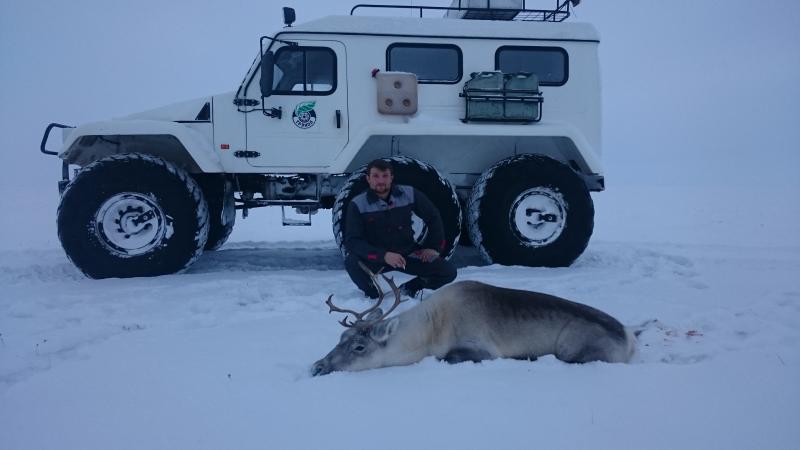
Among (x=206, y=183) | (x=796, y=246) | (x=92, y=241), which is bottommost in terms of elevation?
(x=796, y=246)

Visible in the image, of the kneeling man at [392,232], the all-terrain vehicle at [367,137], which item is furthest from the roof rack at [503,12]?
the kneeling man at [392,232]

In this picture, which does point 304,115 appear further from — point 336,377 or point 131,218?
point 336,377

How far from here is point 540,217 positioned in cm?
610

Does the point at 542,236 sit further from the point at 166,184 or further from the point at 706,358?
the point at 166,184

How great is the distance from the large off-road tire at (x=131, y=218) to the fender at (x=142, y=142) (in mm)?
273

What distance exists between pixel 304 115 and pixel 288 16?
105cm

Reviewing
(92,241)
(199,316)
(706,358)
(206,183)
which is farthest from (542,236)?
(92,241)

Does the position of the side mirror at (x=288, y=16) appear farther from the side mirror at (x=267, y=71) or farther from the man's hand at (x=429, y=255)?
the man's hand at (x=429, y=255)

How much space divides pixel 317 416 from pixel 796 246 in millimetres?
8757

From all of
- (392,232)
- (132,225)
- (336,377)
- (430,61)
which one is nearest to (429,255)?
(392,232)

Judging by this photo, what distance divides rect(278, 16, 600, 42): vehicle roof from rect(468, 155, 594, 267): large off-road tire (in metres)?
1.43

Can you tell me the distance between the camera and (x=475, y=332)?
313 centimetres

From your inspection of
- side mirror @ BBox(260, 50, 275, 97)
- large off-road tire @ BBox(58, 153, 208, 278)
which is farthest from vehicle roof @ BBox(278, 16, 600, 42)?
large off-road tire @ BBox(58, 153, 208, 278)

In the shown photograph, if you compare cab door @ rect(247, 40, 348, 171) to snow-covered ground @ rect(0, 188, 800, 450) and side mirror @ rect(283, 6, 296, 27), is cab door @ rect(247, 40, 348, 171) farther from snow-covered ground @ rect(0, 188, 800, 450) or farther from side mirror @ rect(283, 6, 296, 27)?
snow-covered ground @ rect(0, 188, 800, 450)
